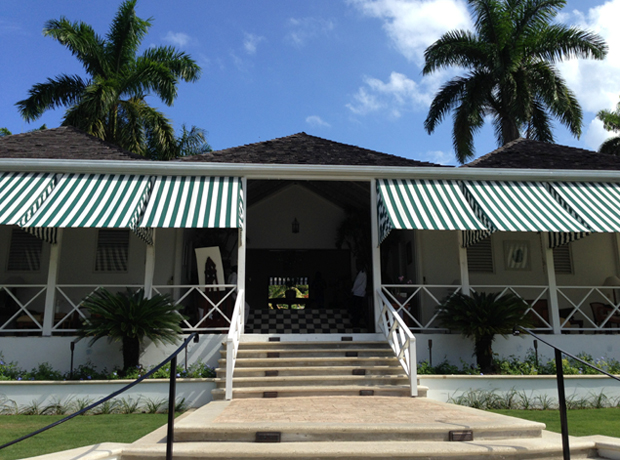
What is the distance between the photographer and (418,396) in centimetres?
894

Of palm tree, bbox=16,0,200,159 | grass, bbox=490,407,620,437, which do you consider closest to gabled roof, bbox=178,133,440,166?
grass, bbox=490,407,620,437

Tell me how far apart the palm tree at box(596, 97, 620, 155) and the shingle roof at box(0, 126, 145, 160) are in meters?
31.5

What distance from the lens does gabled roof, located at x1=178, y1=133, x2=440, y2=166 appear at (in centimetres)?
1205

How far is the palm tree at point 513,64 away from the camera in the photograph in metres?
26.1

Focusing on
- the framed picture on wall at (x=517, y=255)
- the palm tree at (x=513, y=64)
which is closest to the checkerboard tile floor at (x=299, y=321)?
the framed picture on wall at (x=517, y=255)

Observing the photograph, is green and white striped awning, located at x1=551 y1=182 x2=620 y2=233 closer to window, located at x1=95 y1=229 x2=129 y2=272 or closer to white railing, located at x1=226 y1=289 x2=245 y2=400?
white railing, located at x1=226 y1=289 x2=245 y2=400

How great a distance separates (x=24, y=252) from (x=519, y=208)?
40.8ft

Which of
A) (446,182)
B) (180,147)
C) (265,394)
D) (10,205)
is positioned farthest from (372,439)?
(180,147)

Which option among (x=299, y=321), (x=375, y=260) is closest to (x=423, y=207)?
(x=375, y=260)

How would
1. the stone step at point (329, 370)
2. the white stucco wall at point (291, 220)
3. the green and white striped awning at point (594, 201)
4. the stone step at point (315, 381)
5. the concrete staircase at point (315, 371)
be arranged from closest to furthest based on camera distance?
the concrete staircase at point (315, 371), the stone step at point (315, 381), the stone step at point (329, 370), the green and white striped awning at point (594, 201), the white stucco wall at point (291, 220)

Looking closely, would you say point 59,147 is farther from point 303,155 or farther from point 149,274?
point 303,155

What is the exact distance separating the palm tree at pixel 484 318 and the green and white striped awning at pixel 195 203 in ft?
16.2

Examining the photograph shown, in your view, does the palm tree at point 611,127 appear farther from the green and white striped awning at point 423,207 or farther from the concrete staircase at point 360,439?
the concrete staircase at point 360,439

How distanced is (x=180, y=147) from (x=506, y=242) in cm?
2160
